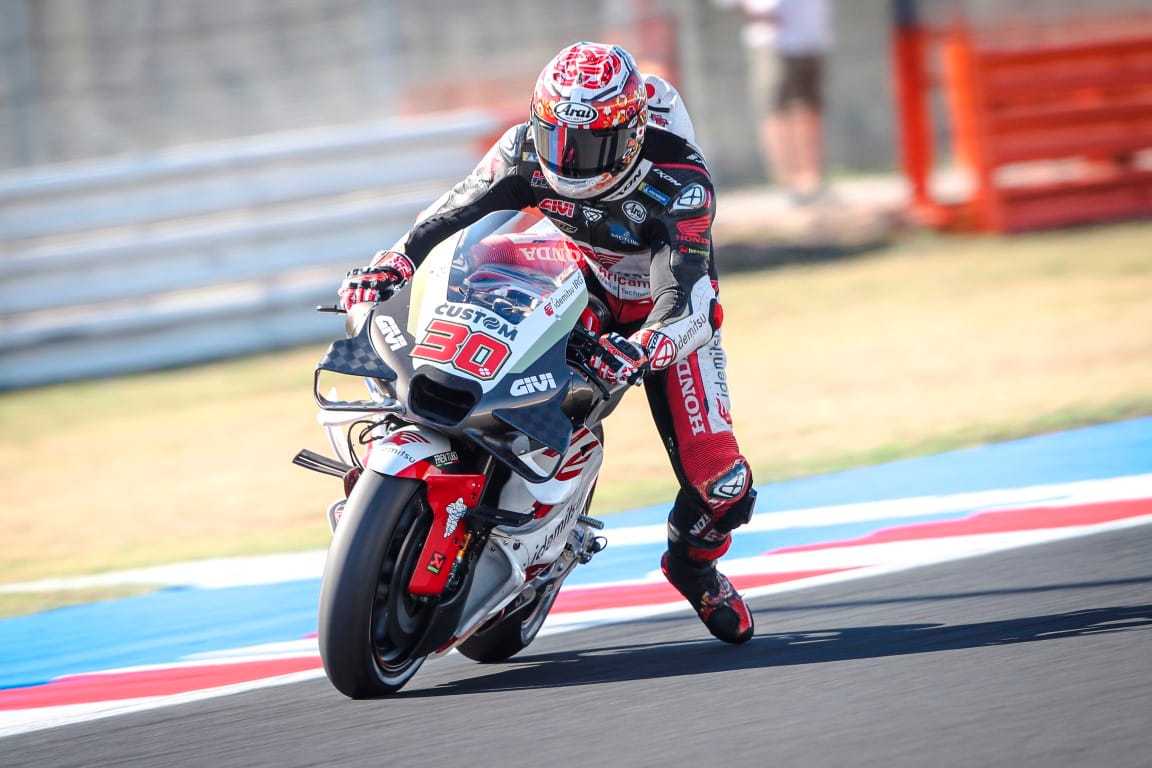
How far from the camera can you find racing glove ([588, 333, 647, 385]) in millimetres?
4320

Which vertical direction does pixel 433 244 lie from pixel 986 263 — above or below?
above

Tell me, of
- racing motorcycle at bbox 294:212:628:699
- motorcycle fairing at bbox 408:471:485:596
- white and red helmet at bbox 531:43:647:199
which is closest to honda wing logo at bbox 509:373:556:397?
racing motorcycle at bbox 294:212:628:699

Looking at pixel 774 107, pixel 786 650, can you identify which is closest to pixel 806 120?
pixel 774 107

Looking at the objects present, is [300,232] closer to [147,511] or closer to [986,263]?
[147,511]

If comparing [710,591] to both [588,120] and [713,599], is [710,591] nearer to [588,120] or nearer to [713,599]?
[713,599]

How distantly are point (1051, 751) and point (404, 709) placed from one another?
176 cm

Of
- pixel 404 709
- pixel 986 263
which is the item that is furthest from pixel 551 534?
pixel 986 263

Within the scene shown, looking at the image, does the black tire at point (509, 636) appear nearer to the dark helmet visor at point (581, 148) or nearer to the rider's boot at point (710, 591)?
the rider's boot at point (710, 591)

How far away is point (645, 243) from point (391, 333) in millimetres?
1010

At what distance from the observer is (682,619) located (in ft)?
17.5

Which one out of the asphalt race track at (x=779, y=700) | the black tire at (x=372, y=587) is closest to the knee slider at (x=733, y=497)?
the asphalt race track at (x=779, y=700)

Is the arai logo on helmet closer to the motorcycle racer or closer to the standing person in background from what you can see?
the motorcycle racer

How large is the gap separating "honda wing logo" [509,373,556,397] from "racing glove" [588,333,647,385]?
0.45 feet

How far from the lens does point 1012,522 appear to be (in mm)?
6051
